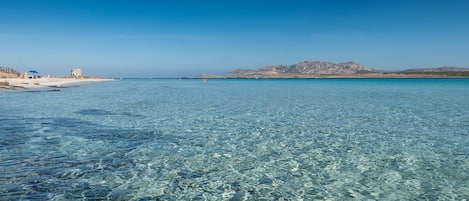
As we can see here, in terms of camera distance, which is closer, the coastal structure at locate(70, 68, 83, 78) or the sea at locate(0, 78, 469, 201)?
the sea at locate(0, 78, 469, 201)

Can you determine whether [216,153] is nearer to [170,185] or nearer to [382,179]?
[170,185]

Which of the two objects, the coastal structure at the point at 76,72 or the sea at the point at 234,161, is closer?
the sea at the point at 234,161

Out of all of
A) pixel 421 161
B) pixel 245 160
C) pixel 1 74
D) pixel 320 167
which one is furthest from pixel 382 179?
pixel 1 74

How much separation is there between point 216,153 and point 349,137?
6.33m

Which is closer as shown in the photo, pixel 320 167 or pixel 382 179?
pixel 382 179

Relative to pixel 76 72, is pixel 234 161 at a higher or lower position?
lower

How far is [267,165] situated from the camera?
10.3m

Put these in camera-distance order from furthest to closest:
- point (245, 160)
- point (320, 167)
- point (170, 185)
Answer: point (245, 160)
point (320, 167)
point (170, 185)

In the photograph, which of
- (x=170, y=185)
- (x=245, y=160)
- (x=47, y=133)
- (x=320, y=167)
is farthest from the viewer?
(x=47, y=133)

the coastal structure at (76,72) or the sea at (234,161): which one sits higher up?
the coastal structure at (76,72)

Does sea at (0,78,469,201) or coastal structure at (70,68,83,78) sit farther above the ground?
coastal structure at (70,68,83,78)

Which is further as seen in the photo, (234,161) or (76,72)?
(76,72)

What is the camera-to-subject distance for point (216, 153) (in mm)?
11797

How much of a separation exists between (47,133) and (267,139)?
1007cm
